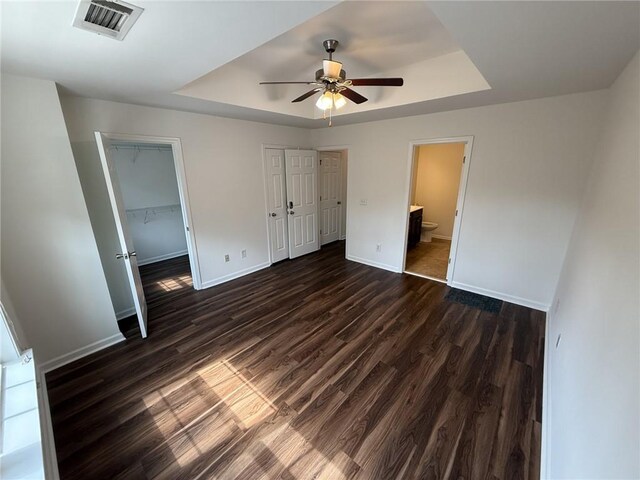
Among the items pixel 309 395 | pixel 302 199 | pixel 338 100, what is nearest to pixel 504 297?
pixel 309 395

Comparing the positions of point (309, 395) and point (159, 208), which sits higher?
point (159, 208)

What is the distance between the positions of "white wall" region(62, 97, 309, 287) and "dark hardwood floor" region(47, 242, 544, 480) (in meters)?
1.01

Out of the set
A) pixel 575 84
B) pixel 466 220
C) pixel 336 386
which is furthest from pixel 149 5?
pixel 466 220

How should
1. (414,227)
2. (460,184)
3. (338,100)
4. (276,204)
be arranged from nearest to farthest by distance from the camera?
(338,100) < (460,184) < (276,204) < (414,227)

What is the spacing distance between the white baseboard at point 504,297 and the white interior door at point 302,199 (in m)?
2.70

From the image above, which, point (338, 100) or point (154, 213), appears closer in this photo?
point (338, 100)

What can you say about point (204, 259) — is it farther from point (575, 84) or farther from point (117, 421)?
point (575, 84)

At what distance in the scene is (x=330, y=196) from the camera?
18.1ft

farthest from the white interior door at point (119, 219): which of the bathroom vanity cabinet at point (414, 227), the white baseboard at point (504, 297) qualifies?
the bathroom vanity cabinet at point (414, 227)

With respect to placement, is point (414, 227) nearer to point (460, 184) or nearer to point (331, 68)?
point (460, 184)

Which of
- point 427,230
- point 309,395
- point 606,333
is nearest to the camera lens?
point 606,333

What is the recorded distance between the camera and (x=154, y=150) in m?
4.59

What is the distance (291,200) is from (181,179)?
72.5 inches

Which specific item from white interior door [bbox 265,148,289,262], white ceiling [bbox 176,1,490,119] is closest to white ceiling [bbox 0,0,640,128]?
white ceiling [bbox 176,1,490,119]
